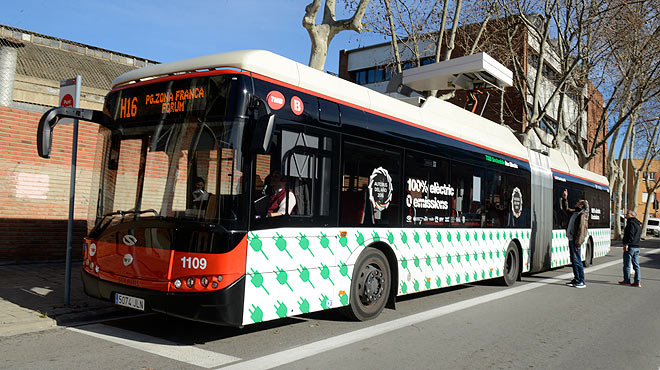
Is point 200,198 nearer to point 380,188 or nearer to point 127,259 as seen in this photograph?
point 127,259

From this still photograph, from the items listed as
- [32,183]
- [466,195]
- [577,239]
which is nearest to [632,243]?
[577,239]

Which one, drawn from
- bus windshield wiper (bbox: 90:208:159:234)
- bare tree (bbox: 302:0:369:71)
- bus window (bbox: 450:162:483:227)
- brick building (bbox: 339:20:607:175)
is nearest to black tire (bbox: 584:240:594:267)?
bus window (bbox: 450:162:483:227)

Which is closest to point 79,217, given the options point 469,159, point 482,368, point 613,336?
point 469,159

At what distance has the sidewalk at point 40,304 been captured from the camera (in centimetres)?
602

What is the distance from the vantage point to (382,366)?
4.89m

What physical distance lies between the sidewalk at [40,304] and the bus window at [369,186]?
11.2 ft

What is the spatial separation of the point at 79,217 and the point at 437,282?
759 centimetres

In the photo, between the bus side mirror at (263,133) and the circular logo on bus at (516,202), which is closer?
the bus side mirror at (263,133)

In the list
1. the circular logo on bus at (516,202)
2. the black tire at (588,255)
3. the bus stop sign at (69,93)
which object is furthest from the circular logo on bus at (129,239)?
the black tire at (588,255)

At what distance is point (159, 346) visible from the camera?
17.6 feet

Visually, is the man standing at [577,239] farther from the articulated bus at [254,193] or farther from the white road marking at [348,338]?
the articulated bus at [254,193]

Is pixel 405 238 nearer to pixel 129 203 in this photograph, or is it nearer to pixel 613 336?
pixel 613 336

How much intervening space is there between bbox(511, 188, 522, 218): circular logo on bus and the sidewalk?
25.7ft

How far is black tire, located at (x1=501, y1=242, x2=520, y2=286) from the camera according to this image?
35.4ft
